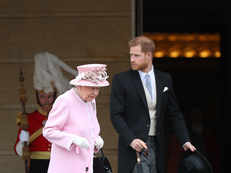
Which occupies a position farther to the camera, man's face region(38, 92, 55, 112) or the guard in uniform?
man's face region(38, 92, 55, 112)

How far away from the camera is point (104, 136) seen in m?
7.68

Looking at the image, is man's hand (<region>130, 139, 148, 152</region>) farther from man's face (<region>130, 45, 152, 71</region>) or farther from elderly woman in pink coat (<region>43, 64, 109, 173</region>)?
elderly woman in pink coat (<region>43, 64, 109, 173</region>)

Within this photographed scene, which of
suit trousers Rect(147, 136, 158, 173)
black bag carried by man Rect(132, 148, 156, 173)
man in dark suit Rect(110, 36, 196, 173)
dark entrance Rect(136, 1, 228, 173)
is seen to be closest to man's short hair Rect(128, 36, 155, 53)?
man in dark suit Rect(110, 36, 196, 173)

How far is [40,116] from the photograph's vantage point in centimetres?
705

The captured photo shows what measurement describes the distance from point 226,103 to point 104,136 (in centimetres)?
358

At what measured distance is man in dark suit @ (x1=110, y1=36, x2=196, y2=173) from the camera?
19.4ft

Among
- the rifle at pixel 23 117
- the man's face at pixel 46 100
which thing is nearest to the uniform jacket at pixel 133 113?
the man's face at pixel 46 100

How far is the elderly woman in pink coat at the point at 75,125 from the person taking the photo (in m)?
4.79

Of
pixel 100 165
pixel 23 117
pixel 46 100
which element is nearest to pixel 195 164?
pixel 100 165

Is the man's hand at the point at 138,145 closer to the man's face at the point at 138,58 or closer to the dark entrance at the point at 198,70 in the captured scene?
the man's face at the point at 138,58

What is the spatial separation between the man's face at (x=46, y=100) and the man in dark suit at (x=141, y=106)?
1.28 m

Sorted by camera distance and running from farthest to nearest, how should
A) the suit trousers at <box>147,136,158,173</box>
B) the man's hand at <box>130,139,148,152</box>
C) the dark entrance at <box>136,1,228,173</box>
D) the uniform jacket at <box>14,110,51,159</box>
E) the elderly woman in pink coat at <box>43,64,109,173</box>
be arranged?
the dark entrance at <box>136,1,228,173</box>
the uniform jacket at <box>14,110,51,159</box>
the suit trousers at <box>147,136,158,173</box>
the man's hand at <box>130,139,148,152</box>
the elderly woman in pink coat at <box>43,64,109,173</box>

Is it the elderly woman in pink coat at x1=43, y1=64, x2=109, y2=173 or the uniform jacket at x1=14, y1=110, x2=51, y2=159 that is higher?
the elderly woman in pink coat at x1=43, y1=64, x2=109, y2=173

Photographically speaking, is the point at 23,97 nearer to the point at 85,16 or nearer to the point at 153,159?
the point at 85,16
